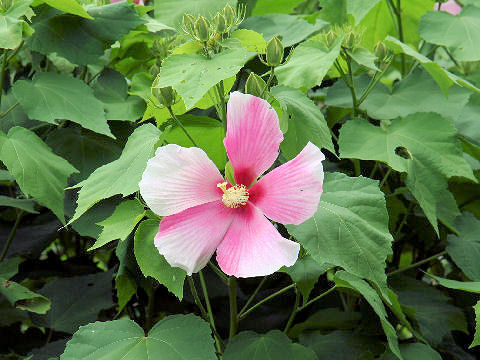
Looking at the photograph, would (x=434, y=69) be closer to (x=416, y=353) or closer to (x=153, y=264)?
(x=416, y=353)

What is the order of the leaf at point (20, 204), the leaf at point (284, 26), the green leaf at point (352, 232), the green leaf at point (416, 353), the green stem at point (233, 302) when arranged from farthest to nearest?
1. the leaf at point (284, 26)
2. the leaf at point (20, 204)
3. the green leaf at point (416, 353)
4. the green stem at point (233, 302)
5. the green leaf at point (352, 232)

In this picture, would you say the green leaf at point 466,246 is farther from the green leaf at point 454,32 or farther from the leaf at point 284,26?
the leaf at point 284,26

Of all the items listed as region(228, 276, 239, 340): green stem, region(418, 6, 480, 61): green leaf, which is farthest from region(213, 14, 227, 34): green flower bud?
region(418, 6, 480, 61): green leaf

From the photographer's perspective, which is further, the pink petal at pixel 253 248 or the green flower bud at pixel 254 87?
the green flower bud at pixel 254 87

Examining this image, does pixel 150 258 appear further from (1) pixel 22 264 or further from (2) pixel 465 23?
(2) pixel 465 23

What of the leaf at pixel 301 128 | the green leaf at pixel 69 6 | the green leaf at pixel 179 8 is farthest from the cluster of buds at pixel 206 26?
the green leaf at pixel 179 8
